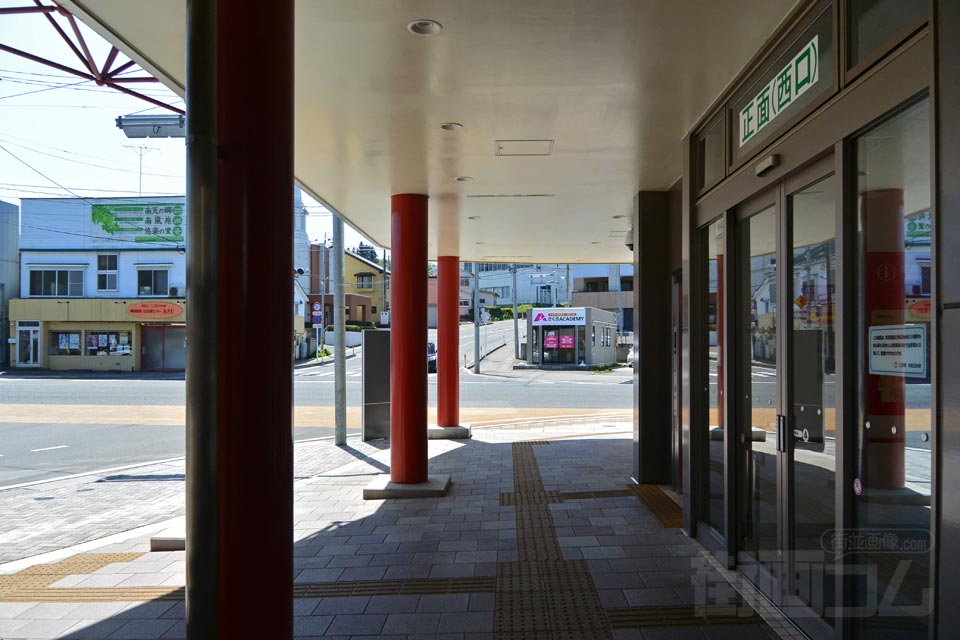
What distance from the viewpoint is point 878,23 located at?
3105 millimetres

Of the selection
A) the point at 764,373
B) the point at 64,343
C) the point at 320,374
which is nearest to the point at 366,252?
the point at 64,343

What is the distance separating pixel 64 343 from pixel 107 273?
4297 millimetres

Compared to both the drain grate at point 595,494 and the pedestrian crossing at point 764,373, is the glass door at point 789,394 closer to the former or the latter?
the pedestrian crossing at point 764,373

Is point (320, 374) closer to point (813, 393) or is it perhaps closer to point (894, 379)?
point (813, 393)

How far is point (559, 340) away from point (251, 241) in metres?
35.1

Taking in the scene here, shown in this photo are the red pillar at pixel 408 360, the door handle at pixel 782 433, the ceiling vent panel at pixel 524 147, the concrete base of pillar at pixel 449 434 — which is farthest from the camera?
the concrete base of pillar at pixel 449 434

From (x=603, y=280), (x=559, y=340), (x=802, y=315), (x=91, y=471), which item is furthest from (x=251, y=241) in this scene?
(x=603, y=280)

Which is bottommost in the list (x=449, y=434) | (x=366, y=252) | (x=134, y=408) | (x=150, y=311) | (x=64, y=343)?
(x=134, y=408)

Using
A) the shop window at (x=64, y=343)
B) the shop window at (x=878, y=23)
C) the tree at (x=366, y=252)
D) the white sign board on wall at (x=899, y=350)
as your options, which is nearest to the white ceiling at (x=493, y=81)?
the shop window at (x=878, y=23)

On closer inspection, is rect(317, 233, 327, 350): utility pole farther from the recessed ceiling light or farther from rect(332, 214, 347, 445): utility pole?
the recessed ceiling light

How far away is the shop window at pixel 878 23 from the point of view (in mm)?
2801

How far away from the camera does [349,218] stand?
10312 mm

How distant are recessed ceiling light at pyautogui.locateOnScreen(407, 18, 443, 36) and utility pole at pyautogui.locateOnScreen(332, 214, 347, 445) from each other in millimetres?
8029

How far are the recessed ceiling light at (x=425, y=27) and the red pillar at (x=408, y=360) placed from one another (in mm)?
4209
